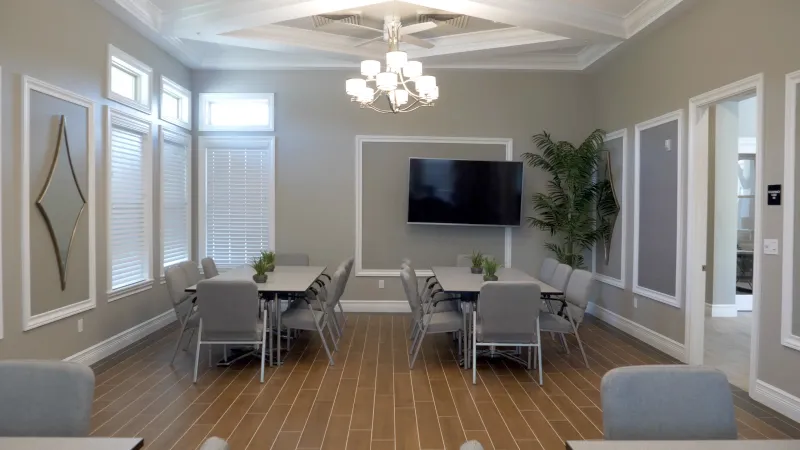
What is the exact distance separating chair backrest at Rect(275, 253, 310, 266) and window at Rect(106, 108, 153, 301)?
4.63 ft

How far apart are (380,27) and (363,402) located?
4.13 metres

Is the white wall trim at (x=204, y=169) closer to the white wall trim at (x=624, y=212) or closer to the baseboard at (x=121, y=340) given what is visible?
the baseboard at (x=121, y=340)

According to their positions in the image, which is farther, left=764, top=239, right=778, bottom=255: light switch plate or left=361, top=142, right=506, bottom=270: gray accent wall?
left=361, top=142, right=506, bottom=270: gray accent wall

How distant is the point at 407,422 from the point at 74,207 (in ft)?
10.5

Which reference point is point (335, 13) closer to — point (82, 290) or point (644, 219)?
point (82, 290)

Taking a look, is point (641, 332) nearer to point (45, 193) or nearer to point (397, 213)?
point (397, 213)

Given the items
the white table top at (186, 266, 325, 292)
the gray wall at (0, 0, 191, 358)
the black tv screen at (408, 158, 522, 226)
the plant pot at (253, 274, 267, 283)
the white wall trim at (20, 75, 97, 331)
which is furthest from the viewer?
the black tv screen at (408, 158, 522, 226)

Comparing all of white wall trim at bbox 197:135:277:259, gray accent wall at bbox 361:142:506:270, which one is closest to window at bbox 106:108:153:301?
white wall trim at bbox 197:135:277:259

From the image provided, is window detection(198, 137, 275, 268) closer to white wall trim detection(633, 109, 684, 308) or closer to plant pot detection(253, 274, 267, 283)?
plant pot detection(253, 274, 267, 283)

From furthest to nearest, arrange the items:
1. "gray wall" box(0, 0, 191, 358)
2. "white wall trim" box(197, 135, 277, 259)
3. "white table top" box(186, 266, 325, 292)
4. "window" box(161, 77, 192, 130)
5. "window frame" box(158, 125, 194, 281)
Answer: "white wall trim" box(197, 135, 277, 259) < "window" box(161, 77, 192, 130) < "window frame" box(158, 125, 194, 281) < "white table top" box(186, 266, 325, 292) < "gray wall" box(0, 0, 191, 358)

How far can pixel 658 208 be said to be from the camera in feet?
17.7

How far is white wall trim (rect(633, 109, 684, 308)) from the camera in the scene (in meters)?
4.96

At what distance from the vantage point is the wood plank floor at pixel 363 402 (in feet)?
10.5

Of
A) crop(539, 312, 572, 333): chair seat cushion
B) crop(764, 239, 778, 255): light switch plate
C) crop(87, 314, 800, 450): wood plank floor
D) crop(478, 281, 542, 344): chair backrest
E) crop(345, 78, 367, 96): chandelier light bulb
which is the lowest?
crop(87, 314, 800, 450): wood plank floor
